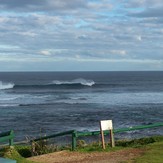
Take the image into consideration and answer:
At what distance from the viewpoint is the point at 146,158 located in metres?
10.1

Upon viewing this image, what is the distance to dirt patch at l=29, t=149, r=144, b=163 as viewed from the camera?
33.5ft

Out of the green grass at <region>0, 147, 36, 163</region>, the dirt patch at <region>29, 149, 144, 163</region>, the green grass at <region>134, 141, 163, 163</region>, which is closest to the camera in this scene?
the green grass at <region>134, 141, 163, 163</region>

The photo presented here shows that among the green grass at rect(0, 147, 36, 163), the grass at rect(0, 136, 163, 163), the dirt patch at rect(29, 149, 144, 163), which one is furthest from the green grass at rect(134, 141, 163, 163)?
the green grass at rect(0, 147, 36, 163)

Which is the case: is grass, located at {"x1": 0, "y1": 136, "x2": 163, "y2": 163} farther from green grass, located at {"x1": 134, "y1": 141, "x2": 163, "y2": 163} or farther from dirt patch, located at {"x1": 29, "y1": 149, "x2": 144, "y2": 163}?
dirt patch, located at {"x1": 29, "y1": 149, "x2": 144, "y2": 163}

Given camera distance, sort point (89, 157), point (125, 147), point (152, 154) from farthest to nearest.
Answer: point (125, 147)
point (89, 157)
point (152, 154)

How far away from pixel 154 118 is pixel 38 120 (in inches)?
369

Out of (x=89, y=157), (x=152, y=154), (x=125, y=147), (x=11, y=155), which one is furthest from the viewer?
(x=125, y=147)

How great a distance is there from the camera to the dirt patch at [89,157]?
402 inches

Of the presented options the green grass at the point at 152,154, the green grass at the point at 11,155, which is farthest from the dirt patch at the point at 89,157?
the green grass at the point at 11,155

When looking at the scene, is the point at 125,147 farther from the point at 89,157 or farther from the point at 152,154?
the point at 89,157

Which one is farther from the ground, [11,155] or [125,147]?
[11,155]

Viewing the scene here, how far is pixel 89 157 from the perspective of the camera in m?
10.6

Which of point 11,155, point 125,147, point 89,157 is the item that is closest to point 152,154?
point 125,147

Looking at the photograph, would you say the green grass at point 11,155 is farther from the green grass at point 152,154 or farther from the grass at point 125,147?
the green grass at point 152,154
